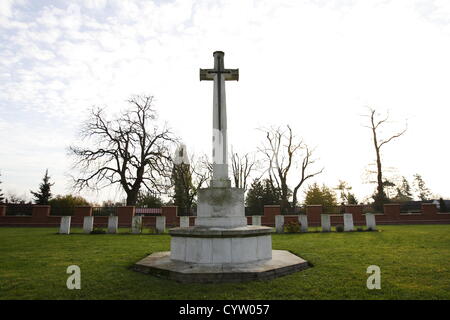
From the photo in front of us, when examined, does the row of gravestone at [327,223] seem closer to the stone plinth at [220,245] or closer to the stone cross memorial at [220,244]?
the stone cross memorial at [220,244]

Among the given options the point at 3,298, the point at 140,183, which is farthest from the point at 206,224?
the point at 140,183

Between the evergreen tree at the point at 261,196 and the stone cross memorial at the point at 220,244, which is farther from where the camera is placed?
the evergreen tree at the point at 261,196

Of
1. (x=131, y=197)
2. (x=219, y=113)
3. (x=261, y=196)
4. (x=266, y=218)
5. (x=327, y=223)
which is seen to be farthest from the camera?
(x=261, y=196)

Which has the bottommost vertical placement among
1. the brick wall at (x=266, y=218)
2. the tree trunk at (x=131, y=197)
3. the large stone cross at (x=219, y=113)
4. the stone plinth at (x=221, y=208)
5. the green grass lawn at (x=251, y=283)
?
the green grass lawn at (x=251, y=283)

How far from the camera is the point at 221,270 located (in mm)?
5113

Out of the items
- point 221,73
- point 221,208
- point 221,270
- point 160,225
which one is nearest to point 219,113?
point 221,73

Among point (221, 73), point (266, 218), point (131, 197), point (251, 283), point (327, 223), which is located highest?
point (221, 73)

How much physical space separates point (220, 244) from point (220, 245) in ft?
0.07

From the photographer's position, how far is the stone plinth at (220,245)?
5.74 meters

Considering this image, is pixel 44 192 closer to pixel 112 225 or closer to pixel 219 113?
pixel 112 225

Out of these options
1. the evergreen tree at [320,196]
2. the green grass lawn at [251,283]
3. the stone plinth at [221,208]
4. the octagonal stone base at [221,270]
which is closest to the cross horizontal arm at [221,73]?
the stone plinth at [221,208]

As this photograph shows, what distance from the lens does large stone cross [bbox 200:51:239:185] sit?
280 inches
